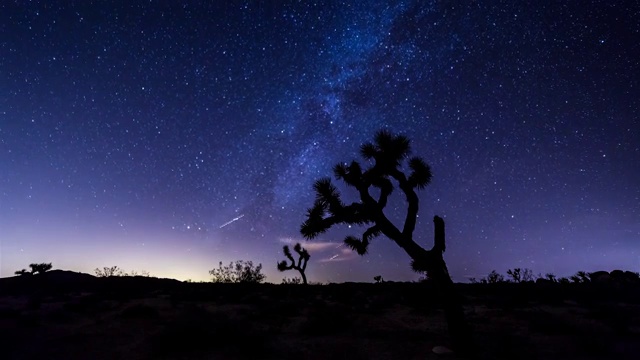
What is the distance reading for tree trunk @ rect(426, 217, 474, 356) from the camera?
8.02 m

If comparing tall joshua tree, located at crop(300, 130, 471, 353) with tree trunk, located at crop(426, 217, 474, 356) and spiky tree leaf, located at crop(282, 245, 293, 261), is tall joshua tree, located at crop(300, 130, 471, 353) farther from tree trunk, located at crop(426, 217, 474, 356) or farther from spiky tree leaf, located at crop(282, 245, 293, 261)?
spiky tree leaf, located at crop(282, 245, 293, 261)

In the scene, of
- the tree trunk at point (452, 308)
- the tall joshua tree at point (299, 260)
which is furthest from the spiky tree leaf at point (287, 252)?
the tree trunk at point (452, 308)

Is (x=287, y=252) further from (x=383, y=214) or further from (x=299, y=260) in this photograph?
(x=383, y=214)

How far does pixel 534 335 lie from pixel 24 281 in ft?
131

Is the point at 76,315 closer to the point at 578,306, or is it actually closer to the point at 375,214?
the point at 375,214

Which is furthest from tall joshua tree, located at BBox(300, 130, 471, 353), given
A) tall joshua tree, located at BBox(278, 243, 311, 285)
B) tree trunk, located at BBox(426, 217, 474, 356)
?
tall joshua tree, located at BBox(278, 243, 311, 285)

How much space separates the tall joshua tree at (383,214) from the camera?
8.27 m

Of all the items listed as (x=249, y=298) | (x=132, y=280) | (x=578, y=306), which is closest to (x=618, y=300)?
(x=578, y=306)

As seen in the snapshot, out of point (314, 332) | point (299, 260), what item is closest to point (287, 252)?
point (299, 260)

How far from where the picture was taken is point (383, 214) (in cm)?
1005

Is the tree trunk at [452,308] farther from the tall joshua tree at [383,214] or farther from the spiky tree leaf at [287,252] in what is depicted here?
the spiky tree leaf at [287,252]

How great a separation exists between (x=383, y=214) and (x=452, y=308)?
3027mm

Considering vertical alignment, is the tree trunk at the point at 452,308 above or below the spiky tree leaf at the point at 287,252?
below

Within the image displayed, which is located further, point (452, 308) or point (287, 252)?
point (287, 252)
